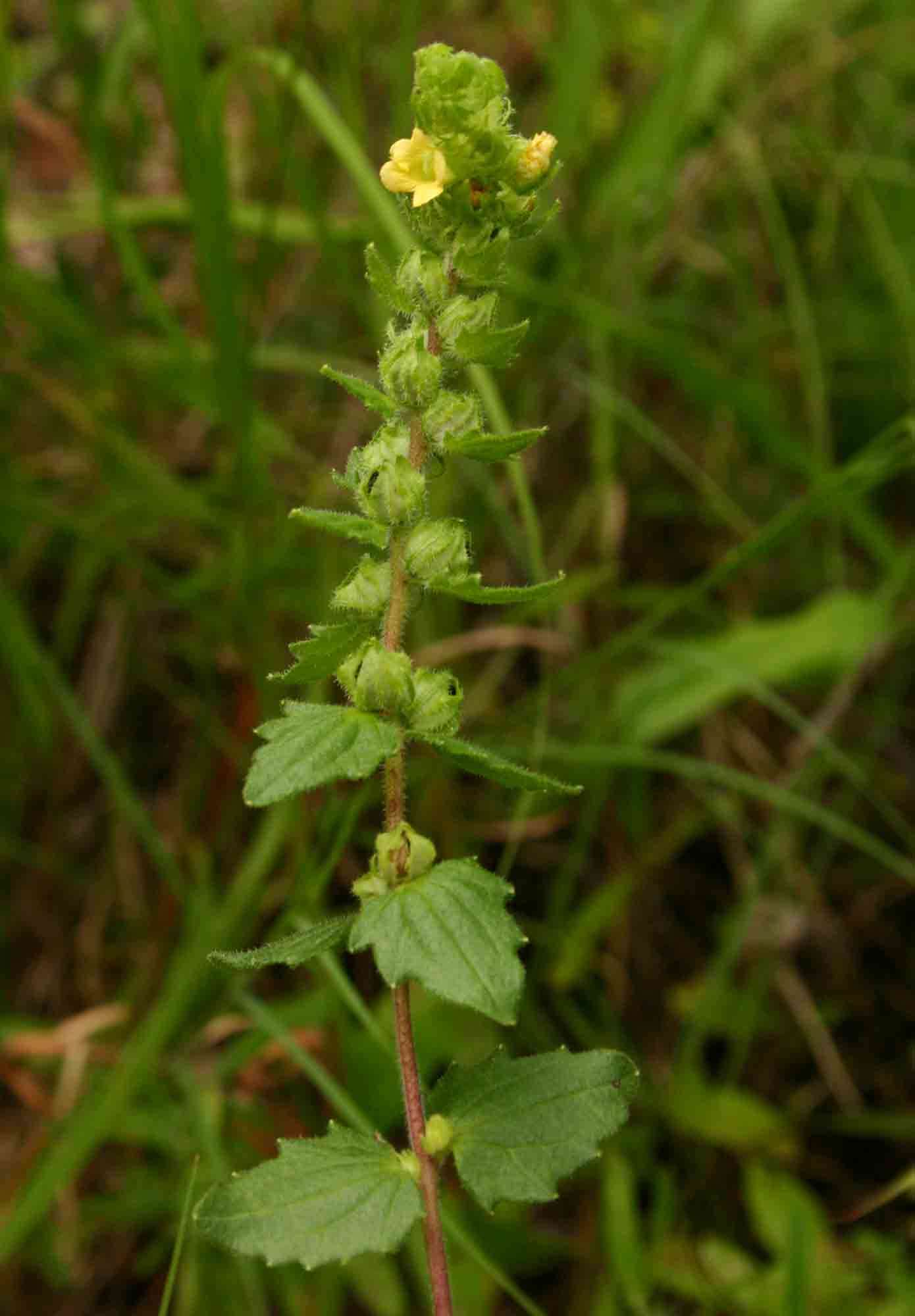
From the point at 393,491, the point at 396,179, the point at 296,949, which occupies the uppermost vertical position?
the point at 396,179

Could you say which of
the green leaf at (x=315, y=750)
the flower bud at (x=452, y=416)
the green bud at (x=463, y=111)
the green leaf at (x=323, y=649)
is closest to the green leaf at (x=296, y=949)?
the green leaf at (x=315, y=750)

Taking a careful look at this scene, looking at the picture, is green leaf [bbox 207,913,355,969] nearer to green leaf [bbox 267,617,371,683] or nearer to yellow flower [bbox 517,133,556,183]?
green leaf [bbox 267,617,371,683]

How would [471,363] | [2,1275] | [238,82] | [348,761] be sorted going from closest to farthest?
1. [348,761]
2. [471,363]
3. [2,1275]
4. [238,82]

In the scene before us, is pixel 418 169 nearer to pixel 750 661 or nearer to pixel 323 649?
pixel 323 649

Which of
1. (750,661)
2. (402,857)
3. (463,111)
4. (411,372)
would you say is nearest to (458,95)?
(463,111)

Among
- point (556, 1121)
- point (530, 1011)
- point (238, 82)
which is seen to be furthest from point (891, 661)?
point (238, 82)

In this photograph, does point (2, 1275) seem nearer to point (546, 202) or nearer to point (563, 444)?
point (563, 444)
